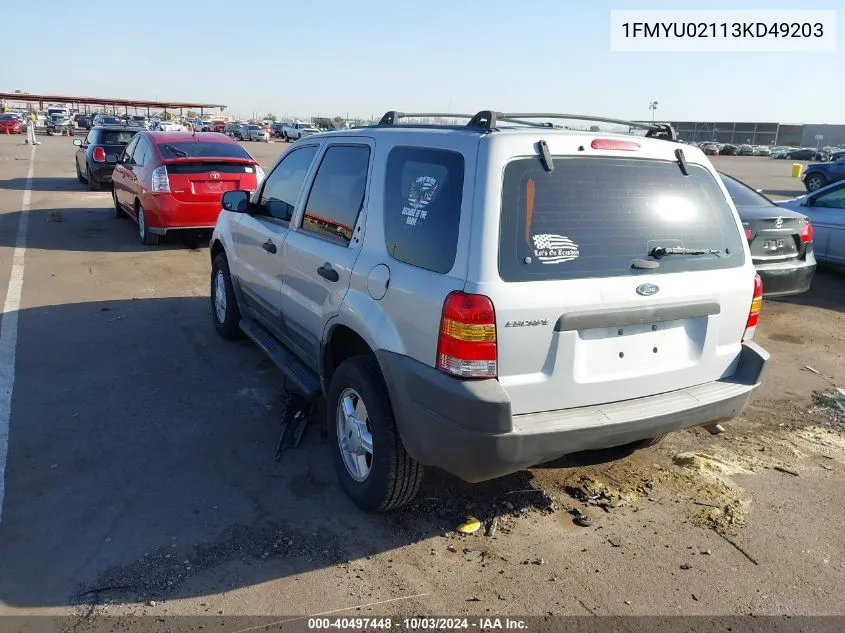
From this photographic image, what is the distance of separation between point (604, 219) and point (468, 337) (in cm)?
89

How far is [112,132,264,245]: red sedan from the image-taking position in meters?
10.1

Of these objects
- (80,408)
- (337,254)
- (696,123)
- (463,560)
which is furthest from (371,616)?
(696,123)

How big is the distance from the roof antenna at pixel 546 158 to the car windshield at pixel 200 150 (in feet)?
28.0

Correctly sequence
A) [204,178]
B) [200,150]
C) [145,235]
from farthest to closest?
1. [145,235]
2. [200,150]
3. [204,178]

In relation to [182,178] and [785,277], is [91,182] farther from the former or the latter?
[785,277]

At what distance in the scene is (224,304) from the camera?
6344mm

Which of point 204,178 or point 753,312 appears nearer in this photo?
Result: point 753,312

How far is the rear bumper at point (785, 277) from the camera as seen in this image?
24.9 ft

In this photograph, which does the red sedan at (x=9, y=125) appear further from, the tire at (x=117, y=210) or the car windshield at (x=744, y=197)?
the car windshield at (x=744, y=197)

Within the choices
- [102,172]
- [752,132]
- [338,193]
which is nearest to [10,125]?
[102,172]

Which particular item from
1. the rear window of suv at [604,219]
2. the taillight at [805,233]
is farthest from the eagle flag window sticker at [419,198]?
the taillight at [805,233]

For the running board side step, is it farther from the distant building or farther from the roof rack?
the distant building

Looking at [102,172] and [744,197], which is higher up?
[744,197]

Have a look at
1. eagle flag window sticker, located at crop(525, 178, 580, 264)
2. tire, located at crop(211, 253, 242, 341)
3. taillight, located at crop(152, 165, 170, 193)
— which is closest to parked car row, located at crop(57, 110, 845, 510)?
eagle flag window sticker, located at crop(525, 178, 580, 264)
